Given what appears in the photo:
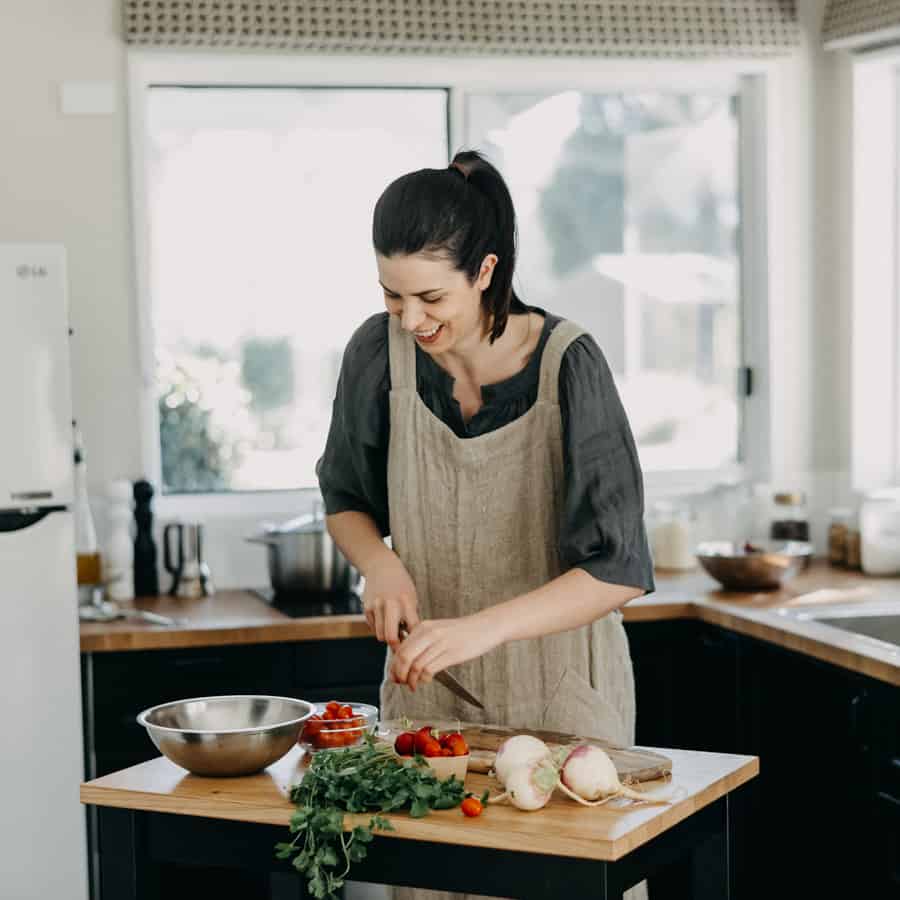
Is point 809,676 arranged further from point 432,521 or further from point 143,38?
point 143,38

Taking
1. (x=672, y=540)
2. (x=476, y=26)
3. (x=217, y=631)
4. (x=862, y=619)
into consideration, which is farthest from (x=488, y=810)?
(x=476, y=26)

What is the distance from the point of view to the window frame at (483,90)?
4.11m

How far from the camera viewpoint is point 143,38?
4.01 metres

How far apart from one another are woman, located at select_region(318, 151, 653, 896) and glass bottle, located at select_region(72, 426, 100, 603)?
4.96 feet

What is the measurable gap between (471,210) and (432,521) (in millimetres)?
515

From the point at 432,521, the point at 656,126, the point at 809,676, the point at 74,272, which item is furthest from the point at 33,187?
the point at 809,676

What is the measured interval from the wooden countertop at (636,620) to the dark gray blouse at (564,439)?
105 cm

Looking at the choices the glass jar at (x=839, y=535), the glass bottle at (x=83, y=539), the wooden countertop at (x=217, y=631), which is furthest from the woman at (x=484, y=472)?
the glass jar at (x=839, y=535)

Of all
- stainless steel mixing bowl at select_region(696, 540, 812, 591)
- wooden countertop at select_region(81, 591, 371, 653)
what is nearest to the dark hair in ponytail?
wooden countertop at select_region(81, 591, 371, 653)

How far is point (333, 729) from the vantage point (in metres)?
2.12

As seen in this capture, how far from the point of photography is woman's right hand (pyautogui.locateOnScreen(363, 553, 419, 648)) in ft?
7.31

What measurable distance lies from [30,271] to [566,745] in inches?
76.9

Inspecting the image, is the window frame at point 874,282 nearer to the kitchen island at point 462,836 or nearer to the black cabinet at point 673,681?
the black cabinet at point 673,681

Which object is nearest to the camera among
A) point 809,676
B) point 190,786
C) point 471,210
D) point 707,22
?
point 190,786
